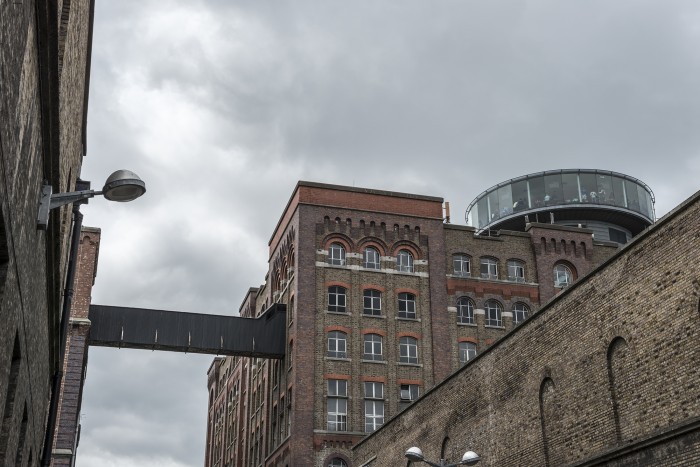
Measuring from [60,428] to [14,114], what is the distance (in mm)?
32563

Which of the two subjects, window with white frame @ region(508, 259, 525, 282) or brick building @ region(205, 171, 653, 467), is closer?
brick building @ region(205, 171, 653, 467)

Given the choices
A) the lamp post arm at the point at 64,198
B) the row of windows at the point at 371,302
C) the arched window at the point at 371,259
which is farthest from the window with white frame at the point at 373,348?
the lamp post arm at the point at 64,198

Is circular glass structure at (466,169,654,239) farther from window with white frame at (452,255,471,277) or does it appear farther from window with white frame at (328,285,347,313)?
window with white frame at (328,285,347,313)

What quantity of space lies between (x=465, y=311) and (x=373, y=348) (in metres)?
6.40

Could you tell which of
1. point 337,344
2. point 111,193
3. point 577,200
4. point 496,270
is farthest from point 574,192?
point 111,193

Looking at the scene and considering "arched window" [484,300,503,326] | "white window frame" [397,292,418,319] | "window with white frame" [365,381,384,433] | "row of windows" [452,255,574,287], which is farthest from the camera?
"row of windows" [452,255,574,287]

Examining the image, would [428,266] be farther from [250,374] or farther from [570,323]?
[570,323]

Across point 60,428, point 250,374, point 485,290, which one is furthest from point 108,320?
point 485,290

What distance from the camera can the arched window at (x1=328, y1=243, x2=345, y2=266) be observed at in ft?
164

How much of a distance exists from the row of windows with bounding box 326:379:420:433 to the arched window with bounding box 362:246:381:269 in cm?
706

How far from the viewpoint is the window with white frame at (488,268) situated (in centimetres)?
5219

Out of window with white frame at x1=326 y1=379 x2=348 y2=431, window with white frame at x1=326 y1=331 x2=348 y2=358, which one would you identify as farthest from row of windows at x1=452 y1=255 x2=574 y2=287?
window with white frame at x1=326 y1=379 x2=348 y2=431

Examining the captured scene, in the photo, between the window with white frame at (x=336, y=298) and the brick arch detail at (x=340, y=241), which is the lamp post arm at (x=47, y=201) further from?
the brick arch detail at (x=340, y=241)

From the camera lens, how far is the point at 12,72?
25.0 feet
